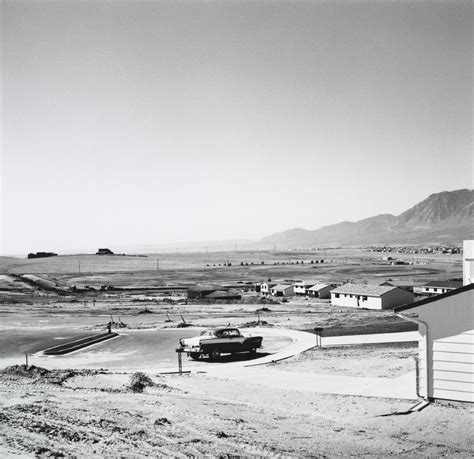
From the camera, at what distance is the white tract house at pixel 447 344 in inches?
520

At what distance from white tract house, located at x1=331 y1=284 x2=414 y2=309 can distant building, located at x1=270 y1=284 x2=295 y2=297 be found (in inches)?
610

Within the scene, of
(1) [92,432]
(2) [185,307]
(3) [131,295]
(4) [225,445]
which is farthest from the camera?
(3) [131,295]

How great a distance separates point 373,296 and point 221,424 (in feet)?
144

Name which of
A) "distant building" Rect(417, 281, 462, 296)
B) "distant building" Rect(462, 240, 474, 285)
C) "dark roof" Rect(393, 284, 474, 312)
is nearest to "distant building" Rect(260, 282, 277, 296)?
"distant building" Rect(417, 281, 462, 296)

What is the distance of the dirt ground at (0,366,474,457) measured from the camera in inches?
405

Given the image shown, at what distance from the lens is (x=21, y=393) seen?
15570 mm

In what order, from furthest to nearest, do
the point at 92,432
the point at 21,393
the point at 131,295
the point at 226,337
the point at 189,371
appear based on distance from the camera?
1. the point at 131,295
2. the point at 226,337
3. the point at 189,371
4. the point at 21,393
5. the point at 92,432

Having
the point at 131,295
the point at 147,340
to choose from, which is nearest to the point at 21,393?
the point at 147,340

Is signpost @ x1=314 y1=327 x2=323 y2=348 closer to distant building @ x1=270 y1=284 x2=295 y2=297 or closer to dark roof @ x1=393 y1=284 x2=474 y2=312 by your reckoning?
dark roof @ x1=393 y1=284 x2=474 y2=312

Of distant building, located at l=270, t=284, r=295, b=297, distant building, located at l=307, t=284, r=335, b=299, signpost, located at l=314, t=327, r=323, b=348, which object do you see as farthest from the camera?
distant building, located at l=270, t=284, r=295, b=297

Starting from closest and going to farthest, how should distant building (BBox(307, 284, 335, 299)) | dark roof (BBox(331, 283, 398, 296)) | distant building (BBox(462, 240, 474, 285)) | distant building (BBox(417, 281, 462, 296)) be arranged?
distant building (BBox(462, 240, 474, 285)) → dark roof (BBox(331, 283, 398, 296)) → distant building (BBox(417, 281, 462, 296)) → distant building (BBox(307, 284, 335, 299))

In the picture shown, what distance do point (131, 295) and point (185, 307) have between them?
22.0 metres

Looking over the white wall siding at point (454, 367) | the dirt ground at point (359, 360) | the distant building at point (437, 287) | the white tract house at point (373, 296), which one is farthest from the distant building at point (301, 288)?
the white wall siding at point (454, 367)

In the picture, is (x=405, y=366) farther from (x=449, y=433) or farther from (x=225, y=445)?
(x=225, y=445)
